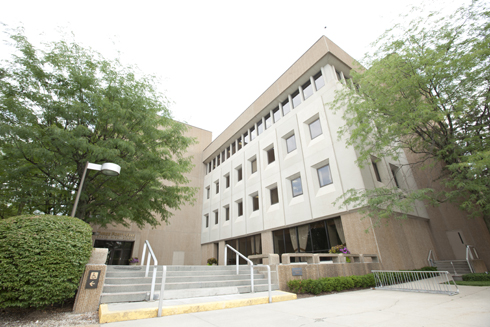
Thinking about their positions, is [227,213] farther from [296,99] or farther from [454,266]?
[454,266]

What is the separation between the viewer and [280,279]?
27.6 ft

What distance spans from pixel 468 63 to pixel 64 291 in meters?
14.6

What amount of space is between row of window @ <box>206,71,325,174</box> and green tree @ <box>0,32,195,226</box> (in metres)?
10.3

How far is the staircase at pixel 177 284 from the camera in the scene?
5866 mm

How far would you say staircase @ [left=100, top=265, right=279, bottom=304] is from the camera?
587cm

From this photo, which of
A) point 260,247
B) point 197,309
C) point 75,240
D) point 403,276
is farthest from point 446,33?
point 260,247

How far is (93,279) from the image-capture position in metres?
5.18

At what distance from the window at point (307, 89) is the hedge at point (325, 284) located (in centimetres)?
1242

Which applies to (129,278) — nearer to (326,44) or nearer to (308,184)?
(308,184)

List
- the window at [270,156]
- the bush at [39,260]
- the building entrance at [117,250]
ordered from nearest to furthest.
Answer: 1. the bush at [39,260]
2. the window at [270,156]
3. the building entrance at [117,250]

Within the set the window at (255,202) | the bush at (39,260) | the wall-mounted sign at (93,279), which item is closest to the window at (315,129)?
the window at (255,202)

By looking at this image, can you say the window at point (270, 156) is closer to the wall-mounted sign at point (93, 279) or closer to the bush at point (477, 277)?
the bush at point (477, 277)

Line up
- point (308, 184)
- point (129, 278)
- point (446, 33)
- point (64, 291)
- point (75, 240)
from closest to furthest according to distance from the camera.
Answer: point (64, 291)
point (75, 240)
point (129, 278)
point (446, 33)
point (308, 184)

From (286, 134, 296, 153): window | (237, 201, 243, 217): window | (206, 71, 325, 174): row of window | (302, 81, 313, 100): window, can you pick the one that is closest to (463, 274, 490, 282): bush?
(206, 71, 325, 174): row of window
